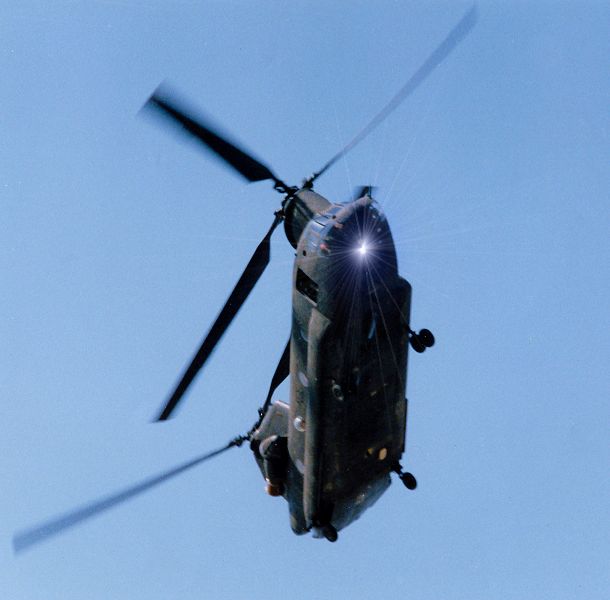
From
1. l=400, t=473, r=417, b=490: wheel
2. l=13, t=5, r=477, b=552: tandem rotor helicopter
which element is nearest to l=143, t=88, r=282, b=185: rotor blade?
l=13, t=5, r=477, b=552: tandem rotor helicopter

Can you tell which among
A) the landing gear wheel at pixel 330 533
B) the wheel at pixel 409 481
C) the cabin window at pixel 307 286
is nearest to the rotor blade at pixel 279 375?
the cabin window at pixel 307 286

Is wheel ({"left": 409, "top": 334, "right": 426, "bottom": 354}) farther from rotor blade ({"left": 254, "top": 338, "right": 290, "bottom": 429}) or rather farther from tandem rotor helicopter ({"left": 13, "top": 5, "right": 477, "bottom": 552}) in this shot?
rotor blade ({"left": 254, "top": 338, "right": 290, "bottom": 429})

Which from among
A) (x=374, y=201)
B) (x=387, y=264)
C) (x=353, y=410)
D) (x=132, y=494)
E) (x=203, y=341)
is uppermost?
(x=374, y=201)

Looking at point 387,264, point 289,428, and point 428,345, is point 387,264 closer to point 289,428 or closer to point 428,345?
point 428,345

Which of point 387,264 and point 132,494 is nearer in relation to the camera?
point 387,264

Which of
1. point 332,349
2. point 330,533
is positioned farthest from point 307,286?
point 330,533

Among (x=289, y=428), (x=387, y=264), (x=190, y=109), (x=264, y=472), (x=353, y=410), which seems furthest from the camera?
(x=264, y=472)

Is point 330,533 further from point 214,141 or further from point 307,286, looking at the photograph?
point 214,141

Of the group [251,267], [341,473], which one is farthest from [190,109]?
[341,473]
